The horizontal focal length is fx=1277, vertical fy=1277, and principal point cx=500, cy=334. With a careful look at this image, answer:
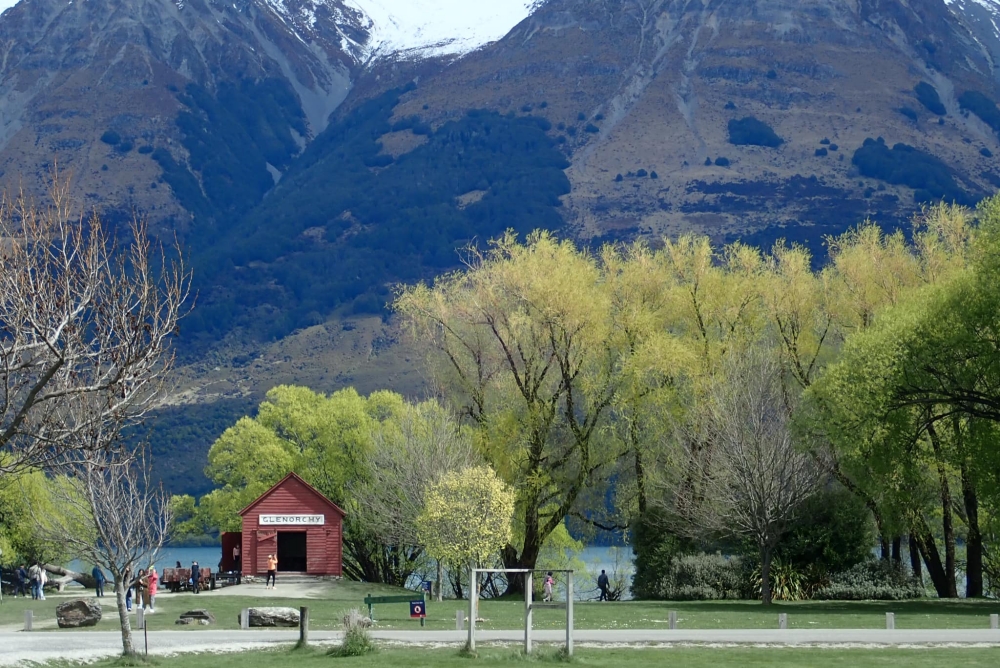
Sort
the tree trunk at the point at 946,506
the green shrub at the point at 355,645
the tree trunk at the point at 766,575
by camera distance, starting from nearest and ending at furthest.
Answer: the green shrub at the point at 355,645 → the tree trunk at the point at 946,506 → the tree trunk at the point at 766,575

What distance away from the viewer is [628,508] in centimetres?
5288

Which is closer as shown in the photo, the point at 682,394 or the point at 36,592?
the point at 682,394

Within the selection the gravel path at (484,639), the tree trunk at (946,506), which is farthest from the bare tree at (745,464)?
the gravel path at (484,639)

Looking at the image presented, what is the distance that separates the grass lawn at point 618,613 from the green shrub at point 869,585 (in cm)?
186

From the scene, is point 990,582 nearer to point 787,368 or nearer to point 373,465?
point 787,368

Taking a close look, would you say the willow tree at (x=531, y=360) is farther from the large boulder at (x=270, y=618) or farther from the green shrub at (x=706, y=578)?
the large boulder at (x=270, y=618)

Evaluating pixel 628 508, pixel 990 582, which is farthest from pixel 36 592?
pixel 990 582

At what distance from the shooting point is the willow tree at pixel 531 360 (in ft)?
165

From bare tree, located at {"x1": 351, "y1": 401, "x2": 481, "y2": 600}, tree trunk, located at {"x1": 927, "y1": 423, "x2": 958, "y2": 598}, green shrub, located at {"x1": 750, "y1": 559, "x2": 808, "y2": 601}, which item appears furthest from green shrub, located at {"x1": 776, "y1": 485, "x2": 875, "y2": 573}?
bare tree, located at {"x1": 351, "y1": 401, "x2": 481, "y2": 600}

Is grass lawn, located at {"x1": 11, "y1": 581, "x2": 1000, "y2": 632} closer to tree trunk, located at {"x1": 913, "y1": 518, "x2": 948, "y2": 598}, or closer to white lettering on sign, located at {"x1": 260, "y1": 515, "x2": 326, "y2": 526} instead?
tree trunk, located at {"x1": 913, "y1": 518, "x2": 948, "y2": 598}

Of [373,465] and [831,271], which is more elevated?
[831,271]

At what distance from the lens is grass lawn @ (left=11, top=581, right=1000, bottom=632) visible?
36.2m

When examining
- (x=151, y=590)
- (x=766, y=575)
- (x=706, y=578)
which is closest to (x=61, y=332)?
(x=151, y=590)

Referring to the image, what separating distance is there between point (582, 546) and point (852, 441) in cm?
2705
